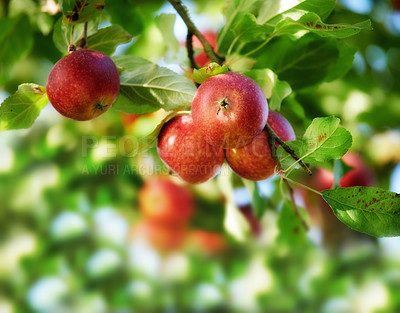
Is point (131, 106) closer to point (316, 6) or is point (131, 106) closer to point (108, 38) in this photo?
point (108, 38)

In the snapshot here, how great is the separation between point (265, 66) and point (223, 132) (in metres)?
0.24

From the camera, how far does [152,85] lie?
1.97ft

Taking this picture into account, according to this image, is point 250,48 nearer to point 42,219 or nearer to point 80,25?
point 80,25

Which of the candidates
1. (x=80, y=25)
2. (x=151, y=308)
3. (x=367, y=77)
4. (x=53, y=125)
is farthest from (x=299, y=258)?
(x=80, y=25)

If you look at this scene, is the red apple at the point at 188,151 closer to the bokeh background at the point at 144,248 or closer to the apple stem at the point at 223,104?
the apple stem at the point at 223,104

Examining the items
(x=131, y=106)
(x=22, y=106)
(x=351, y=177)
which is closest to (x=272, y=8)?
(x=131, y=106)

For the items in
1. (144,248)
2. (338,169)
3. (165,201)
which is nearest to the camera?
(338,169)

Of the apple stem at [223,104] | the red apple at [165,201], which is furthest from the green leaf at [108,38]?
the red apple at [165,201]

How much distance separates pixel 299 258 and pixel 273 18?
1.46m

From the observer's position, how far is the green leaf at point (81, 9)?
1.79 ft

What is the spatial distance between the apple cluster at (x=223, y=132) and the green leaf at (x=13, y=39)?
0.46 meters

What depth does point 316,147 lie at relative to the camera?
524mm

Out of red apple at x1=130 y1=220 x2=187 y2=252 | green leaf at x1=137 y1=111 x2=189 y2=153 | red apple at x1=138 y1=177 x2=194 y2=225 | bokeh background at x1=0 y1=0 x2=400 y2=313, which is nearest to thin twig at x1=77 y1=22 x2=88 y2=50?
green leaf at x1=137 y1=111 x2=189 y2=153

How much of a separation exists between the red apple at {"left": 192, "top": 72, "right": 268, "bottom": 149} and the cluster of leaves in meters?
0.03
